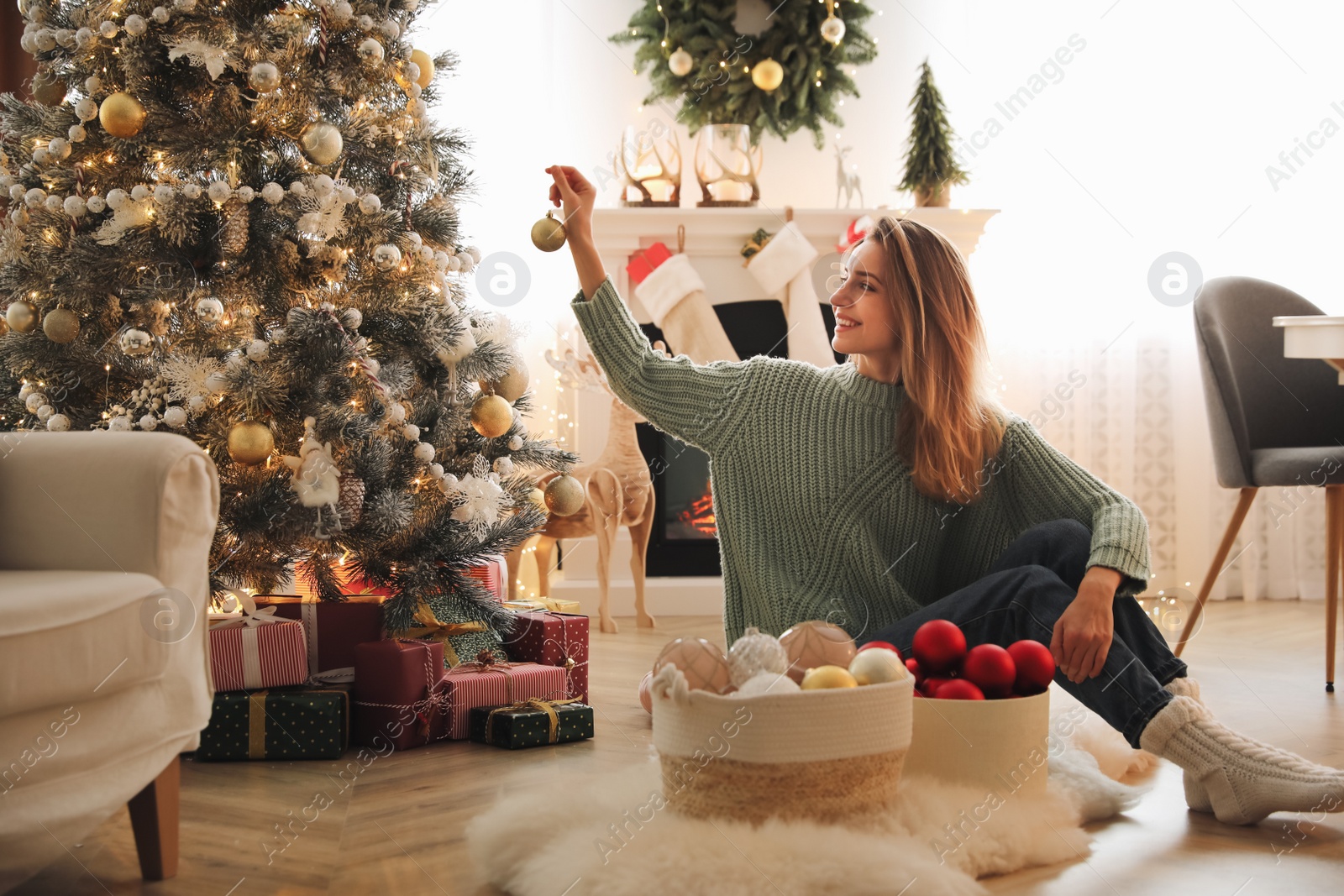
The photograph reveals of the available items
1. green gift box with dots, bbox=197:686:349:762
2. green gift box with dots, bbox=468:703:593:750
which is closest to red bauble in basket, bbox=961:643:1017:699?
green gift box with dots, bbox=468:703:593:750

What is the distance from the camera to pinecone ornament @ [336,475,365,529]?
1878mm

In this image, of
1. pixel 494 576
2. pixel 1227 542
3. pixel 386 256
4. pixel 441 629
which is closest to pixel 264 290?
pixel 386 256

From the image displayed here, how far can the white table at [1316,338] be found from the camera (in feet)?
6.79

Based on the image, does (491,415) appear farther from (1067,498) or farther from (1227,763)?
(1227,763)

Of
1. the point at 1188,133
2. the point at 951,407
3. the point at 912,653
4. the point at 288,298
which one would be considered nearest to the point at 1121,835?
the point at 912,653

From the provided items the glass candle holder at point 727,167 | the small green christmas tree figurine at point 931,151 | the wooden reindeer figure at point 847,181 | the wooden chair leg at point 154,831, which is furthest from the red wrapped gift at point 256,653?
the small green christmas tree figurine at point 931,151

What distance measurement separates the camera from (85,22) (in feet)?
6.56

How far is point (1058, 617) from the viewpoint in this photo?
1487mm

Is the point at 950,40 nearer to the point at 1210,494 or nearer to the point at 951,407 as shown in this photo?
the point at 1210,494

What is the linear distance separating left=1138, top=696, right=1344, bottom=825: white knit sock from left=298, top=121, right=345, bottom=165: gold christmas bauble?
5.09ft

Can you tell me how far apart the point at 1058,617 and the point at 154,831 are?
1.13 meters

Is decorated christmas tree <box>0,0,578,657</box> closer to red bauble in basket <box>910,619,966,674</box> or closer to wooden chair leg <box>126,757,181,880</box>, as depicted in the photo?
wooden chair leg <box>126,757,181,880</box>

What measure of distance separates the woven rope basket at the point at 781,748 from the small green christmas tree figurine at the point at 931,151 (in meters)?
2.57

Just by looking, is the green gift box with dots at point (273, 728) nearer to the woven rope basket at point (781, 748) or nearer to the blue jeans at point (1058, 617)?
the woven rope basket at point (781, 748)
